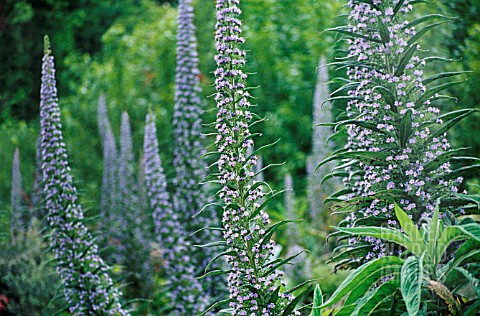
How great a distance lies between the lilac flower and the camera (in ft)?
15.0

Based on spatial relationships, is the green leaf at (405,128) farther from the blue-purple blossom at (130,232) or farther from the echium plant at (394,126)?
the blue-purple blossom at (130,232)

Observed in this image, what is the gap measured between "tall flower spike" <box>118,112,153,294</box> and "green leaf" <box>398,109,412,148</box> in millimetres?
3267

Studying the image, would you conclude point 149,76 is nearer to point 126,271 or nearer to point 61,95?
point 61,95

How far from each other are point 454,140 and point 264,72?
3.08m

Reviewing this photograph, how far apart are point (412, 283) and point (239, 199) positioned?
2.55 ft

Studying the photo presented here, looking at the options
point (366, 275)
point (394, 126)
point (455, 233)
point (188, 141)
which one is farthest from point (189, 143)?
point (455, 233)

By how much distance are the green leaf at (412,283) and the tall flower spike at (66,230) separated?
6.25 feet

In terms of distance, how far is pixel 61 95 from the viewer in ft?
35.4

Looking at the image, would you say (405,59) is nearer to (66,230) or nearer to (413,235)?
(413,235)

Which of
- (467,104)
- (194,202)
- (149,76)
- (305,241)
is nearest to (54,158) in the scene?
(194,202)

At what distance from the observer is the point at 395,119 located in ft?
7.39

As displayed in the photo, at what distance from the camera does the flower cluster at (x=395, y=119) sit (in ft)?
7.27

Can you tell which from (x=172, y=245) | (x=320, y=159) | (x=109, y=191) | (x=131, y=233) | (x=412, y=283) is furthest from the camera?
(x=320, y=159)

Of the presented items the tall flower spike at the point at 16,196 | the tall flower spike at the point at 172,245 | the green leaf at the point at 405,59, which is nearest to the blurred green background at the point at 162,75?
the tall flower spike at the point at 16,196
